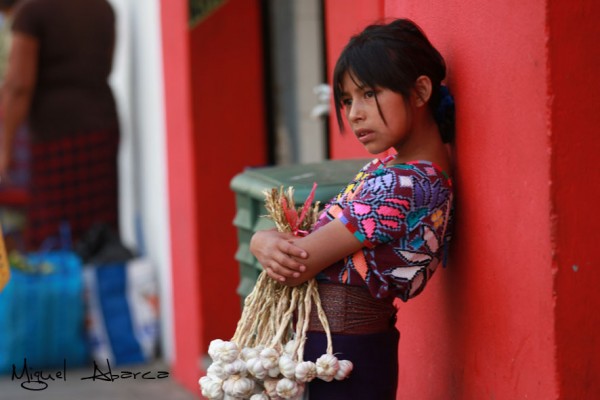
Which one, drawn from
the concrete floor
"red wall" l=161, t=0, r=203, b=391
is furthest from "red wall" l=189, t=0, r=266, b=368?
the concrete floor

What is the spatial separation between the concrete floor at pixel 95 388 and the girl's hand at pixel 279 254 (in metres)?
3.32

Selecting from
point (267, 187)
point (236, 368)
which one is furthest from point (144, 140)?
point (236, 368)

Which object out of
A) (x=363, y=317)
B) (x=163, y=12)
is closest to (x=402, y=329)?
(x=363, y=317)

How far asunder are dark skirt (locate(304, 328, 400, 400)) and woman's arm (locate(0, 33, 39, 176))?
5139mm

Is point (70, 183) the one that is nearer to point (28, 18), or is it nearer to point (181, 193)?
point (28, 18)

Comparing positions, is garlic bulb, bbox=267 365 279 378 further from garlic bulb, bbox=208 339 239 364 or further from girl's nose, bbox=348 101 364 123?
girl's nose, bbox=348 101 364 123

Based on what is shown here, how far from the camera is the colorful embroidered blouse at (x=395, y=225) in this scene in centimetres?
267

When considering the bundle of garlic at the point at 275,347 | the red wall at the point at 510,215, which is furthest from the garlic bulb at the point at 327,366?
the red wall at the point at 510,215

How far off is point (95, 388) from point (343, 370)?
13.1 ft

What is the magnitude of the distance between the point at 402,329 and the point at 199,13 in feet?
9.26

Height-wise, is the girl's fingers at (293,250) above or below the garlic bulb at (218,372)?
above

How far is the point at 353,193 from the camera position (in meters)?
2.80

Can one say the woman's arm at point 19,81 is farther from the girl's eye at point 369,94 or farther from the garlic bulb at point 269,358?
the garlic bulb at point 269,358

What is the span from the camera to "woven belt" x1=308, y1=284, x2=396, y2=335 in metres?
2.79
